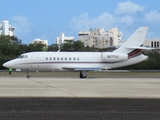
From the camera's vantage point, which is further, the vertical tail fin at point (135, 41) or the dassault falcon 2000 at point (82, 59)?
the vertical tail fin at point (135, 41)

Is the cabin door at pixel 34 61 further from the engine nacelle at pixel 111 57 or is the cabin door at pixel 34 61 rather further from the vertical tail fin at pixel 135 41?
the vertical tail fin at pixel 135 41

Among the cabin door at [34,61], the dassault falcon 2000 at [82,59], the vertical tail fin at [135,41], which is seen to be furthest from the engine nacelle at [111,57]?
the cabin door at [34,61]

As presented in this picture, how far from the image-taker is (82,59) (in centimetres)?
4431

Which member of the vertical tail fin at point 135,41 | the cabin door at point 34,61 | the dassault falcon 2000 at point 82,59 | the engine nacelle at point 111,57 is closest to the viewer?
the cabin door at point 34,61

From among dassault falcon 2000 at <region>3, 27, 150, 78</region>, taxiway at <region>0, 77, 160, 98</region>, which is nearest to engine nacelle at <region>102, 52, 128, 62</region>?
dassault falcon 2000 at <region>3, 27, 150, 78</region>

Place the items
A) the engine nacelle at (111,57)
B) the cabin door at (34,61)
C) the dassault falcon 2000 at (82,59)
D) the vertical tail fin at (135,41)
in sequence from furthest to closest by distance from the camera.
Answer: the vertical tail fin at (135,41) < the engine nacelle at (111,57) < the dassault falcon 2000 at (82,59) < the cabin door at (34,61)

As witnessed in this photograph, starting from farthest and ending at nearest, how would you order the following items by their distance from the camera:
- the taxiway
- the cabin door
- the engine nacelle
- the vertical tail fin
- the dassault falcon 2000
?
the vertical tail fin < the engine nacelle < the dassault falcon 2000 < the cabin door < the taxiway

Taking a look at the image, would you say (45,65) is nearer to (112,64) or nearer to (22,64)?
(22,64)

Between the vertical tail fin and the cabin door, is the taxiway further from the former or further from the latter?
the vertical tail fin

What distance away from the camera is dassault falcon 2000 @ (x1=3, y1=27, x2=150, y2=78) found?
43.4 meters

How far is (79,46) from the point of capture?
444 ft

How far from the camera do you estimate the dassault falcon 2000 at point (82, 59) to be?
4341 centimetres
